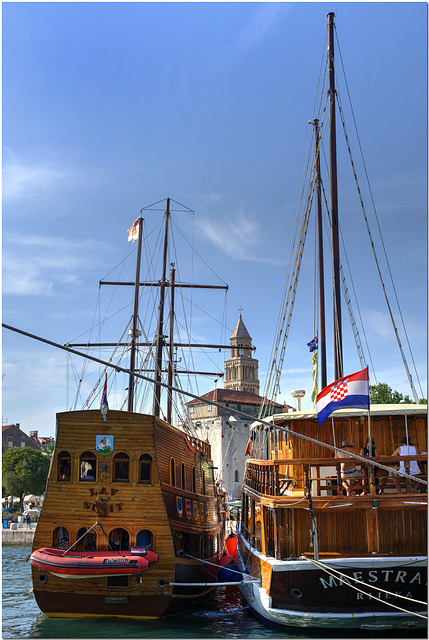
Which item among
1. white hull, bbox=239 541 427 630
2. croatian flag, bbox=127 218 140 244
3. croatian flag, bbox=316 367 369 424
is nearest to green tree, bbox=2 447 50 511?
croatian flag, bbox=127 218 140 244

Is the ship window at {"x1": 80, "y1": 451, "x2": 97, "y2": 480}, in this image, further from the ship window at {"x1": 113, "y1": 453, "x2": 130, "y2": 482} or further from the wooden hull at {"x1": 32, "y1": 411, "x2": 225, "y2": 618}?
the ship window at {"x1": 113, "y1": 453, "x2": 130, "y2": 482}

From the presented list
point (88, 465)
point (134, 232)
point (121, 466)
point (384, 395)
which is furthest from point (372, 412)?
point (384, 395)

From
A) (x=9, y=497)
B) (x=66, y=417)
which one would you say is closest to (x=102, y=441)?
(x=66, y=417)

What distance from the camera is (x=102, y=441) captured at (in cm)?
1641

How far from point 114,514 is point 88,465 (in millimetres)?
1899

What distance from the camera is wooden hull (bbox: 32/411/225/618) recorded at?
613 inches

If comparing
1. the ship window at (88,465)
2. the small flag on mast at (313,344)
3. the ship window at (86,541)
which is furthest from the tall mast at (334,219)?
the ship window at (86,541)

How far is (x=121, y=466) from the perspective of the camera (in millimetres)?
16547

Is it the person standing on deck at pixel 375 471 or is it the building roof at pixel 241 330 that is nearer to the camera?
the person standing on deck at pixel 375 471

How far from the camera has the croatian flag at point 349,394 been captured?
12.0 meters

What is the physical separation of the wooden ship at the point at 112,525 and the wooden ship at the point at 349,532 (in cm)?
290

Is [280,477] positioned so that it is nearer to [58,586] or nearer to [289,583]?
[289,583]

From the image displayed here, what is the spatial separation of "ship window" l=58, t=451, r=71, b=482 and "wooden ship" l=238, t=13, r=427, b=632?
5654mm

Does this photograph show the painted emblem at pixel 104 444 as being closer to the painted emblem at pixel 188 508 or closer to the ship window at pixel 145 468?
the ship window at pixel 145 468
